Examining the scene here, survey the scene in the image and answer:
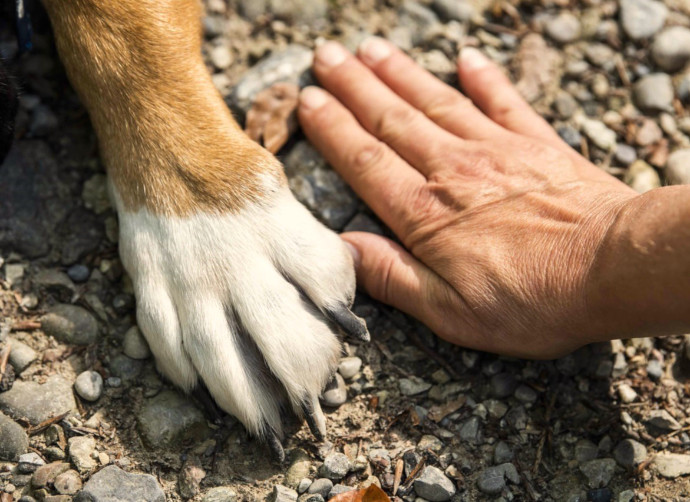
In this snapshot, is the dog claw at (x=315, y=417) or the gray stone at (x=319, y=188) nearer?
the dog claw at (x=315, y=417)

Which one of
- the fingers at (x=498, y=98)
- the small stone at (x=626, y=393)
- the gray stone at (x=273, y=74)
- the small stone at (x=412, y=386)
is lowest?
the small stone at (x=626, y=393)

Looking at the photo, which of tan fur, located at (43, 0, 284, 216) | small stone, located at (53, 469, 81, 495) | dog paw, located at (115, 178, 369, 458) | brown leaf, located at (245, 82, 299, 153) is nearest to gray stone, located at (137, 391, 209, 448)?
dog paw, located at (115, 178, 369, 458)

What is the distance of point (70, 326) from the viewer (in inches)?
92.7

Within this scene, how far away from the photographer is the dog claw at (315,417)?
82.3 inches

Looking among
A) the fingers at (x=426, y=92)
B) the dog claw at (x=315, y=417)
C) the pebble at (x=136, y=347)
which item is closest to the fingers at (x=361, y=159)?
the fingers at (x=426, y=92)

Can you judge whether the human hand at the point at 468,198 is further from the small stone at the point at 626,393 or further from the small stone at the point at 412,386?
the small stone at the point at 626,393

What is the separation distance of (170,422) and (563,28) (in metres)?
2.43

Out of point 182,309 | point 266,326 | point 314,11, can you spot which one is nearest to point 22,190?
point 182,309

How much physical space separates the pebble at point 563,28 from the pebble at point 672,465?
6.16ft

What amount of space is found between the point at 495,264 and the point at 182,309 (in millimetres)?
1017

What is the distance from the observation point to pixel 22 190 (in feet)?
8.34

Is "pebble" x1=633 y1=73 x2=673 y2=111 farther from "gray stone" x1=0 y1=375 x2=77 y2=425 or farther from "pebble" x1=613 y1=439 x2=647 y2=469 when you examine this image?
"gray stone" x1=0 y1=375 x2=77 y2=425

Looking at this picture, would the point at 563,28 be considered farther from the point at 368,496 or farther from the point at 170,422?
the point at 170,422

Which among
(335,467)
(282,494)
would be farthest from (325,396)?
(282,494)
